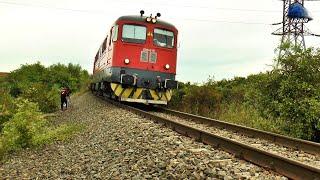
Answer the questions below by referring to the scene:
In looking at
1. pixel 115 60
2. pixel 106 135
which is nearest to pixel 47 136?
pixel 106 135

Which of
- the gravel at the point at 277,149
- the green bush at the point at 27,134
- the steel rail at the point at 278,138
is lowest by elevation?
the green bush at the point at 27,134

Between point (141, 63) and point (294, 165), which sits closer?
point (294, 165)

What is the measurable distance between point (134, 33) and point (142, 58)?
1012 mm

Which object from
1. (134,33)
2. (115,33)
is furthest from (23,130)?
(134,33)

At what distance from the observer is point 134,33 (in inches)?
673

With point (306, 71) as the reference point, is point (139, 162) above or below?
below

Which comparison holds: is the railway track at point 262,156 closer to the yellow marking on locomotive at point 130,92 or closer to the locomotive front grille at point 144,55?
the locomotive front grille at point 144,55

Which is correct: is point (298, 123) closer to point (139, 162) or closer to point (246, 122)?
point (246, 122)

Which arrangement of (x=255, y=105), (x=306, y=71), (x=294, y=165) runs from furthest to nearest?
(x=255, y=105) < (x=306, y=71) < (x=294, y=165)

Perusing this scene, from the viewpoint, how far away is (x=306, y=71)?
11.9 metres

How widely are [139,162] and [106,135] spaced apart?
3.64 m

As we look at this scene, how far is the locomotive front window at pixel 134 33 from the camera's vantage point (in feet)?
55.3

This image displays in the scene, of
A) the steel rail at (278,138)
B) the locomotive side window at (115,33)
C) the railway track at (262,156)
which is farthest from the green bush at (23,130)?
the steel rail at (278,138)

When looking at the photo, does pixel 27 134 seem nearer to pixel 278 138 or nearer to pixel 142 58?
pixel 142 58
